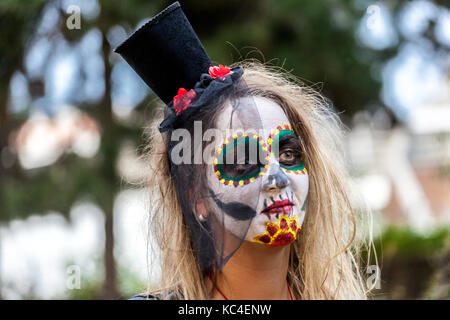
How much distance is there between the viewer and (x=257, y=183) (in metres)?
1.80

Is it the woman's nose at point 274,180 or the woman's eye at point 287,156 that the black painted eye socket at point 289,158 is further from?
the woman's nose at point 274,180

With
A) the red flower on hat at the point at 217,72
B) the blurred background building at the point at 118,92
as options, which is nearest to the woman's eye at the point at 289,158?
the red flower on hat at the point at 217,72

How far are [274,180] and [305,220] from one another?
39 centimetres

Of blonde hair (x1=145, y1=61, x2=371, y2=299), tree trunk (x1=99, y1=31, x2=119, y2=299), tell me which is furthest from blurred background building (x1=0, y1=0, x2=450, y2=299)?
blonde hair (x1=145, y1=61, x2=371, y2=299)

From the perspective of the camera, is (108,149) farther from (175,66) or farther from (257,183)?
(257,183)

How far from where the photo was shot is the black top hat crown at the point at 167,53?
185 cm

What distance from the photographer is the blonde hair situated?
6.66ft

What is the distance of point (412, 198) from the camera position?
A: 1309 cm

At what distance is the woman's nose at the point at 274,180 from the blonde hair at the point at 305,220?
0.86 feet

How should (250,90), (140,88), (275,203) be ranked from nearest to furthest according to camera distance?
(275,203)
(250,90)
(140,88)
